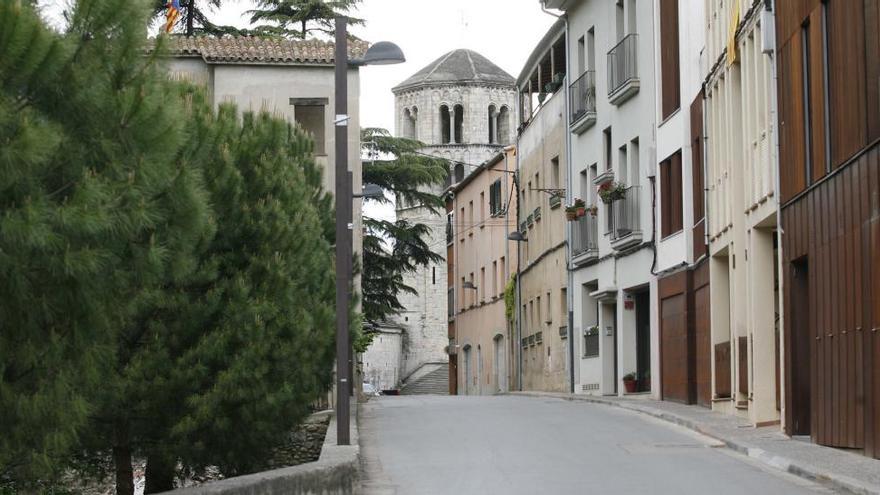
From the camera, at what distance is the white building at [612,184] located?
35250mm

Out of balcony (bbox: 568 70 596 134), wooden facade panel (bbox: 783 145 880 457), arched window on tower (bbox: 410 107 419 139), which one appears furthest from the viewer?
arched window on tower (bbox: 410 107 419 139)

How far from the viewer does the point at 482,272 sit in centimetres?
6469

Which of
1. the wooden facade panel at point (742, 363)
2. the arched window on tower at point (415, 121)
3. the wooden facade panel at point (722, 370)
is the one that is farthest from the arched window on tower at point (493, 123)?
the wooden facade panel at point (742, 363)

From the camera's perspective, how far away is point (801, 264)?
70.4 ft

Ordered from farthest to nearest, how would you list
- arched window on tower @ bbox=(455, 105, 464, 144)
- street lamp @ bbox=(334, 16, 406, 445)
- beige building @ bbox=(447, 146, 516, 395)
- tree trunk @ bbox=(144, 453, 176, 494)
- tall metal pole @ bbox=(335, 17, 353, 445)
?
arched window on tower @ bbox=(455, 105, 464, 144) → beige building @ bbox=(447, 146, 516, 395) → tree trunk @ bbox=(144, 453, 176, 494) → tall metal pole @ bbox=(335, 17, 353, 445) → street lamp @ bbox=(334, 16, 406, 445)

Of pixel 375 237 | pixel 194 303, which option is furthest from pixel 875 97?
pixel 375 237

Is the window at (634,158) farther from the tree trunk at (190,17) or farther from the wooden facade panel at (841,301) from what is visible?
the wooden facade panel at (841,301)

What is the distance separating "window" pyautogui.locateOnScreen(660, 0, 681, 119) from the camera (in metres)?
32.4

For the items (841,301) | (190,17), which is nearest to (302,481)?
(841,301)

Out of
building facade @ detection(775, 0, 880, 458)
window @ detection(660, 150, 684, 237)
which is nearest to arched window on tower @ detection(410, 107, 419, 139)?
window @ detection(660, 150, 684, 237)

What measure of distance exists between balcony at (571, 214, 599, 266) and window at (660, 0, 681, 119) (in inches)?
289

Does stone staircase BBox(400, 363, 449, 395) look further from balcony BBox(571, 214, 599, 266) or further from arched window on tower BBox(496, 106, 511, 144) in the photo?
balcony BBox(571, 214, 599, 266)

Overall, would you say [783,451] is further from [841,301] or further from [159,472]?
[159,472]

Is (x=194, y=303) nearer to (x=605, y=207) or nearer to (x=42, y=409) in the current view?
(x=42, y=409)
